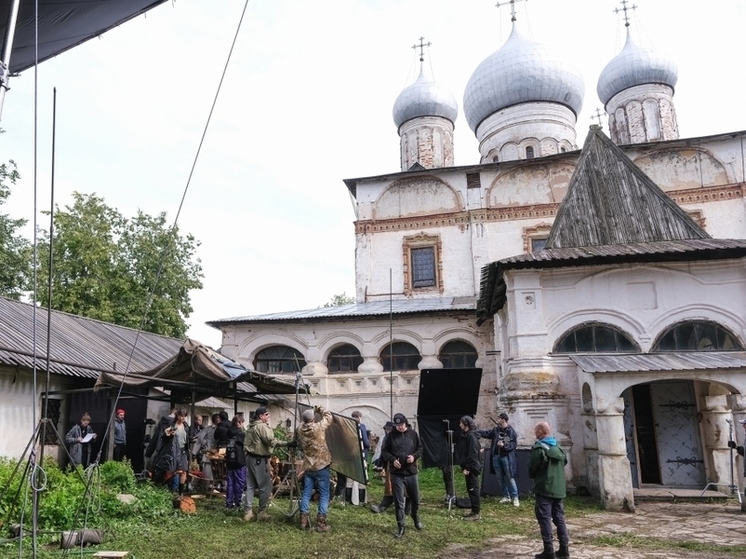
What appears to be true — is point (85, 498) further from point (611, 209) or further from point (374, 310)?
point (374, 310)

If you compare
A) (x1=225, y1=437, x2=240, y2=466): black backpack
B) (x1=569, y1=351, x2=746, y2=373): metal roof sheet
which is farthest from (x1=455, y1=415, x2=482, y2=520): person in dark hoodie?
(x1=225, y1=437, x2=240, y2=466): black backpack

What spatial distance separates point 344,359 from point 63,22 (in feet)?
43.8

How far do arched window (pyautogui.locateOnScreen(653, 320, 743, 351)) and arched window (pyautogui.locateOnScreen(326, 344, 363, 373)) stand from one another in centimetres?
935

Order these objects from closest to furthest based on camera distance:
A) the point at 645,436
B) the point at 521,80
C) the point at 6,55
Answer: the point at 6,55 → the point at 645,436 → the point at 521,80

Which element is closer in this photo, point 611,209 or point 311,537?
point 311,537

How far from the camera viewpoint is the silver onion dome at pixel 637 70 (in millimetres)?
26141

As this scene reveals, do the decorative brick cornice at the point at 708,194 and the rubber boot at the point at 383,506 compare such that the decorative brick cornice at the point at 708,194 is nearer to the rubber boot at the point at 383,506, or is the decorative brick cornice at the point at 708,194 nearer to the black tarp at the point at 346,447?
the rubber boot at the point at 383,506

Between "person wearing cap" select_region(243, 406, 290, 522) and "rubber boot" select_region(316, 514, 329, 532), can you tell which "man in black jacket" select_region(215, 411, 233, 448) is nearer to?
"person wearing cap" select_region(243, 406, 290, 522)

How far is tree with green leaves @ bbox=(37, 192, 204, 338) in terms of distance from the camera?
900 inches

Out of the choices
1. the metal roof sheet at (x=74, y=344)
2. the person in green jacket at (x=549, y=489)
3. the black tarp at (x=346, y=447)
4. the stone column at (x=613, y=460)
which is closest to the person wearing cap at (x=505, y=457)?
the stone column at (x=613, y=460)

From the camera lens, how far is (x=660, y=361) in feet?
36.9

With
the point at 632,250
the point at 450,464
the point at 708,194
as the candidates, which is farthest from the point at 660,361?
the point at 708,194

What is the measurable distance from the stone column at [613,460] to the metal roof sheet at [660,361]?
64 cm

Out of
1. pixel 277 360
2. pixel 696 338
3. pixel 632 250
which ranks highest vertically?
pixel 632 250
